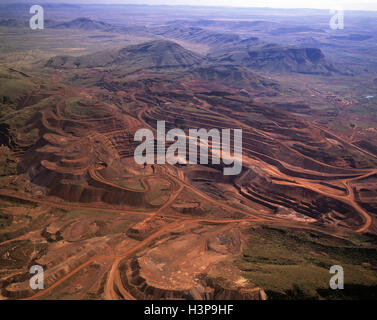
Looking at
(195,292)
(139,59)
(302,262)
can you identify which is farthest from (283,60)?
(195,292)

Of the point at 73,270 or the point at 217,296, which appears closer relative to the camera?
the point at 217,296

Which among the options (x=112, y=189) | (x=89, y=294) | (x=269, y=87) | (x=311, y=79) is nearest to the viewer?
(x=89, y=294)

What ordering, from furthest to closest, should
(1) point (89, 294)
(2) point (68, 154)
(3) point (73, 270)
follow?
(2) point (68, 154) < (3) point (73, 270) < (1) point (89, 294)

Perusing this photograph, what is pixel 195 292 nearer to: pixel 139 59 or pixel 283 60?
pixel 139 59

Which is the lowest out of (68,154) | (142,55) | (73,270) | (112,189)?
(73,270)

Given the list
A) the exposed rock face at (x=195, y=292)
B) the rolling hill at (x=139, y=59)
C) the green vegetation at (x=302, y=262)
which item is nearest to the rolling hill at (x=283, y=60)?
the rolling hill at (x=139, y=59)

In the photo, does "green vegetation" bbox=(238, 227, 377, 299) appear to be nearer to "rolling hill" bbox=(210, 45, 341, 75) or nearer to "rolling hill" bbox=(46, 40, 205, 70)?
"rolling hill" bbox=(46, 40, 205, 70)

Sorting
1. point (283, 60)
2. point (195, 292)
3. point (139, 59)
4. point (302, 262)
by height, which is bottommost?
point (302, 262)

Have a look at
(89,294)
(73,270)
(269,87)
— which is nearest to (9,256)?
(73,270)
